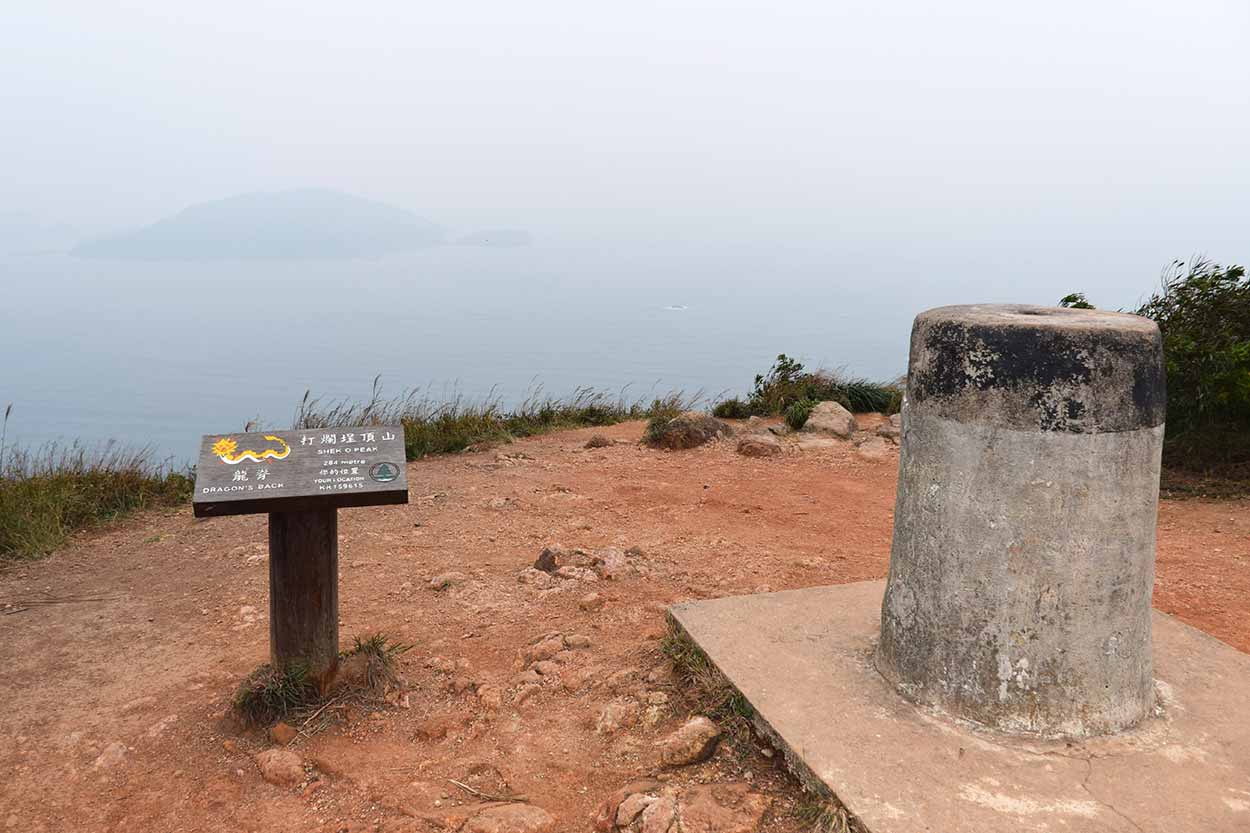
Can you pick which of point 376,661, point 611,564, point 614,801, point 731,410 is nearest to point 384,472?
point 376,661

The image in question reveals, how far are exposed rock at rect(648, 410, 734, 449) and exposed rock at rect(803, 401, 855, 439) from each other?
1053 mm

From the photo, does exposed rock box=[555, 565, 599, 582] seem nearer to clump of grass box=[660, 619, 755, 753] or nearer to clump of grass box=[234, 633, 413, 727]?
clump of grass box=[660, 619, 755, 753]

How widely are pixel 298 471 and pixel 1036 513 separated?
2584mm

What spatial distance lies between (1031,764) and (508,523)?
13.4 feet

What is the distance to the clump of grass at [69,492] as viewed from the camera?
19.5 feet

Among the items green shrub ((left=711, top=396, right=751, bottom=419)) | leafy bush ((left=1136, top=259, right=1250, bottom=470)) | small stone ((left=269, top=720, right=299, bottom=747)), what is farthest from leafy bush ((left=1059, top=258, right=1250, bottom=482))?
small stone ((left=269, top=720, right=299, bottom=747))

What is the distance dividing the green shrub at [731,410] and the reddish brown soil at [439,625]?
9.55ft

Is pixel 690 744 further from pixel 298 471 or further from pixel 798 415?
pixel 798 415

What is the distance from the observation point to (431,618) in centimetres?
463

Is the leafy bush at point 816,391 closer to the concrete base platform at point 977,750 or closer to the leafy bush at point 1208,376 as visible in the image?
the leafy bush at point 1208,376

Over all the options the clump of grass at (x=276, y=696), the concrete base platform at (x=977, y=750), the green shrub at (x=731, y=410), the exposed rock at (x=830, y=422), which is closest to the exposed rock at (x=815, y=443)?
the exposed rock at (x=830, y=422)

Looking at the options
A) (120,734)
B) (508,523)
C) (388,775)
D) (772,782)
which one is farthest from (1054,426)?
(508,523)

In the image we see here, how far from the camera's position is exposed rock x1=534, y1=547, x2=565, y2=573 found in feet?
17.0

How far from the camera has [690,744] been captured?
10.2 feet
